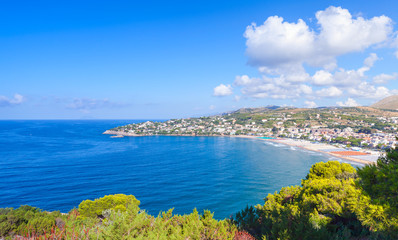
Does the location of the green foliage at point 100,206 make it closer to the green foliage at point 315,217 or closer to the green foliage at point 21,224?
the green foliage at point 21,224

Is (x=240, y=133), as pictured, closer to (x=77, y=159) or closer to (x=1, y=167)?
(x=77, y=159)

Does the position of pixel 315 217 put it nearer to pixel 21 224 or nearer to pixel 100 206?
pixel 21 224

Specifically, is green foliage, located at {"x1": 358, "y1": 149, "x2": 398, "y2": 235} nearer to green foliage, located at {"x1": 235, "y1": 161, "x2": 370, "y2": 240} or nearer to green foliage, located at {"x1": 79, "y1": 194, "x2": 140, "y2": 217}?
green foliage, located at {"x1": 235, "y1": 161, "x2": 370, "y2": 240}

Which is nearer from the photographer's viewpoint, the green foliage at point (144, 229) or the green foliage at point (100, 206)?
the green foliage at point (144, 229)

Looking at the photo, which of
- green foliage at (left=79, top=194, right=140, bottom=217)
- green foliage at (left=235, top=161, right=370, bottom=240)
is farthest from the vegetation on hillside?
green foliage at (left=79, top=194, right=140, bottom=217)

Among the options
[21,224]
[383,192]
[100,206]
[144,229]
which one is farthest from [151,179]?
[383,192]

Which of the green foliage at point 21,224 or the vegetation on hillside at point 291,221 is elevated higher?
the vegetation on hillside at point 291,221

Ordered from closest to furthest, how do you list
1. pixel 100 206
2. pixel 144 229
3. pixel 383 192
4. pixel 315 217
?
pixel 383 192 → pixel 144 229 → pixel 315 217 → pixel 100 206

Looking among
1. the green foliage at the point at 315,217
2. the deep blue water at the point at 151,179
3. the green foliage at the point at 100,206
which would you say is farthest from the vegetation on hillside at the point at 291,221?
the deep blue water at the point at 151,179

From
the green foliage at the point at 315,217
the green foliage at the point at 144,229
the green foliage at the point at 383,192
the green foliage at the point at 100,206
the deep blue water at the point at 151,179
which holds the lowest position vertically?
the deep blue water at the point at 151,179

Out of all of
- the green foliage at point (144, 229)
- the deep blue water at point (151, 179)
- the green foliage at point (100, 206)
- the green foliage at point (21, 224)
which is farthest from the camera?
the deep blue water at point (151, 179)

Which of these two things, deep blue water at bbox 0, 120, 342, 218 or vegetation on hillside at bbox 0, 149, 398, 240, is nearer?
vegetation on hillside at bbox 0, 149, 398, 240

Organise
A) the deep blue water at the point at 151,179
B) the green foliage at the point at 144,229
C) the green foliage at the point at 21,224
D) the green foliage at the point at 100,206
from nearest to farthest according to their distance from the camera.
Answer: the green foliage at the point at 144,229
the green foliage at the point at 21,224
the green foliage at the point at 100,206
the deep blue water at the point at 151,179
